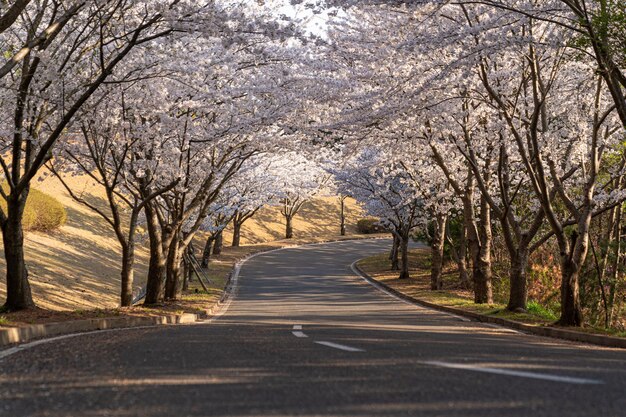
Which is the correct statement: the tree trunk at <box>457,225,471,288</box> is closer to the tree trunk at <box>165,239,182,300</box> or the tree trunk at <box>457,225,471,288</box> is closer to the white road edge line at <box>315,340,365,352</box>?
the tree trunk at <box>165,239,182,300</box>

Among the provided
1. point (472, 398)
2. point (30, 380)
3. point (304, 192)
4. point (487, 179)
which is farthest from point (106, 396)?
point (304, 192)

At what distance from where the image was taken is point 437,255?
1289 inches

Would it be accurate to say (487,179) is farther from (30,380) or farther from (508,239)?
(30,380)

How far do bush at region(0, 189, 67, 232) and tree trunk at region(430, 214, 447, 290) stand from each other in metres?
21.0

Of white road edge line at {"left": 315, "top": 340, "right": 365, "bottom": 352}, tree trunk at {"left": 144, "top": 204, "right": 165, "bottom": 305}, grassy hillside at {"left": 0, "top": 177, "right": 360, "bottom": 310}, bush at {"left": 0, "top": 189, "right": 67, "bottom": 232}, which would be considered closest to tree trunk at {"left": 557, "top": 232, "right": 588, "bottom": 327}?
white road edge line at {"left": 315, "top": 340, "right": 365, "bottom": 352}

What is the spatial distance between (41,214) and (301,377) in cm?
3791

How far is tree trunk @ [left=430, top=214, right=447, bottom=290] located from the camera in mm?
31859

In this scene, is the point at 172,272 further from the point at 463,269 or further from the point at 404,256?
the point at 404,256

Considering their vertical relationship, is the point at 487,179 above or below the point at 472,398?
above

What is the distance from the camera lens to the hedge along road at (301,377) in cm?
525

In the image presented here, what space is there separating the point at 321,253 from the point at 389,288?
2643cm

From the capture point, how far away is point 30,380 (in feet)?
21.6

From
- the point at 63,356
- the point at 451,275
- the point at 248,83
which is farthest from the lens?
the point at 451,275

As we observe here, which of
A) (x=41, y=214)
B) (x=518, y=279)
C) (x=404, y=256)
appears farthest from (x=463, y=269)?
(x=41, y=214)
